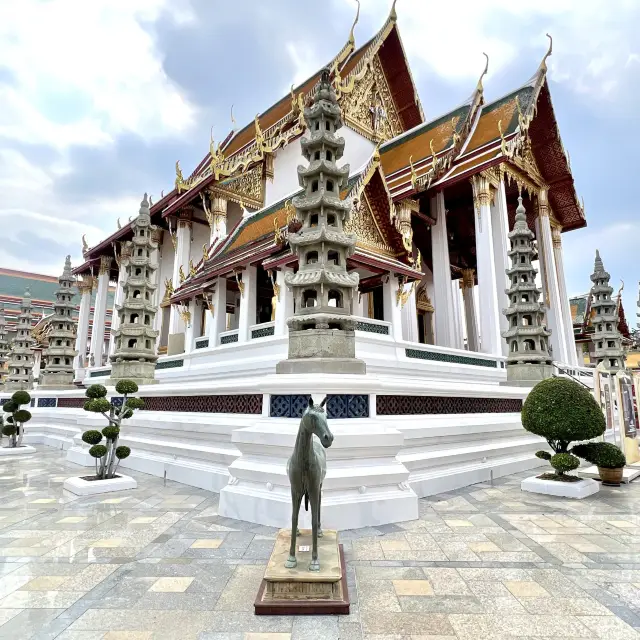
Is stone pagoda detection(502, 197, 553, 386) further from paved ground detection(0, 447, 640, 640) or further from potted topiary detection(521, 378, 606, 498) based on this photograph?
paved ground detection(0, 447, 640, 640)

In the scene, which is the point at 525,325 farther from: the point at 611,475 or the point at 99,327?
the point at 99,327

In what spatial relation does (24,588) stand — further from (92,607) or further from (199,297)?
(199,297)

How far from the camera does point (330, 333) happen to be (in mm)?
5195

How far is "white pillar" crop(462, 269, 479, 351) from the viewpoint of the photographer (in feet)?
69.3

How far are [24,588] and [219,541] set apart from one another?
4.46 feet

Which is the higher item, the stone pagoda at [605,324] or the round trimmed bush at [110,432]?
the stone pagoda at [605,324]

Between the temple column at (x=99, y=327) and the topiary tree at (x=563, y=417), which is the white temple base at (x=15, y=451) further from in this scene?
the temple column at (x=99, y=327)

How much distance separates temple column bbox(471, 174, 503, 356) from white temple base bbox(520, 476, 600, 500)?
8.40 m

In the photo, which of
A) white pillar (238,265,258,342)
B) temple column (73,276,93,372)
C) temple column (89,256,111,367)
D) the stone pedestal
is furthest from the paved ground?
temple column (73,276,93,372)

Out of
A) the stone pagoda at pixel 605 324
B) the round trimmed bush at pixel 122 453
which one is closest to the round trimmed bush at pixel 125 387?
the round trimmed bush at pixel 122 453

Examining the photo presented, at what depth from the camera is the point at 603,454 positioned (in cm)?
614

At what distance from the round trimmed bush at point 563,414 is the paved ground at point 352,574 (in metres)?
0.97

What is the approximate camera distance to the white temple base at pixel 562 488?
5.42m

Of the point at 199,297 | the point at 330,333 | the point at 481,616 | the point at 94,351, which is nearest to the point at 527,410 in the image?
the point at 330,333
